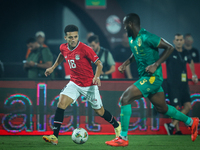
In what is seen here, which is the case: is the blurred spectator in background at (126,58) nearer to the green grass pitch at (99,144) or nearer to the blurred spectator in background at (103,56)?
the blurred spectator in background at (103,56)

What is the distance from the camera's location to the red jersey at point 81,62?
226 inches


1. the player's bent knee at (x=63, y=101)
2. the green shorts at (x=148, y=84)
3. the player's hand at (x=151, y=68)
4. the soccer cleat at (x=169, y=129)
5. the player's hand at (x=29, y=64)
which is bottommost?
the soccer cleat at (x=169, y=129)

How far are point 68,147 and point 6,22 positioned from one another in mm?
7923

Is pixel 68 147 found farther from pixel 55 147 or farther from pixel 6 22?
pixel 6 22

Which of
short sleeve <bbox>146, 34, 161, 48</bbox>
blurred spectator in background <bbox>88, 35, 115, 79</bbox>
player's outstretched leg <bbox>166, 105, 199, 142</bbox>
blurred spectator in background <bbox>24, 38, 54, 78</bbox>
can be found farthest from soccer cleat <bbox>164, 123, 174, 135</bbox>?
blurred spectator in background <bbox>24, 38, 54, 78</bbox>

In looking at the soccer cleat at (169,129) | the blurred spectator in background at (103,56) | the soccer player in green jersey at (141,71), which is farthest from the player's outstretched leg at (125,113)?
the blurred spectator in background at (103,56)

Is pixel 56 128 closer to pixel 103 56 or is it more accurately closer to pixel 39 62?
pixel 103 56

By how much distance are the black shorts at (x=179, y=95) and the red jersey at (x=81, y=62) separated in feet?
7.57

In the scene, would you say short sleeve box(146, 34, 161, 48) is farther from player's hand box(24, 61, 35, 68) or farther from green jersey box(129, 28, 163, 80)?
player's hand box(24, 61, 35, 68)

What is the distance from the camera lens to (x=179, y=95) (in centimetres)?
727

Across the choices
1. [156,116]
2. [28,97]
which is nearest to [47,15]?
[28,97]

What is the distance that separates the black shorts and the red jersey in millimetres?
2307

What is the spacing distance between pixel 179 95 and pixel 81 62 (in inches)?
105

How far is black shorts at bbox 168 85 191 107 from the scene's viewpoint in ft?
23.7
